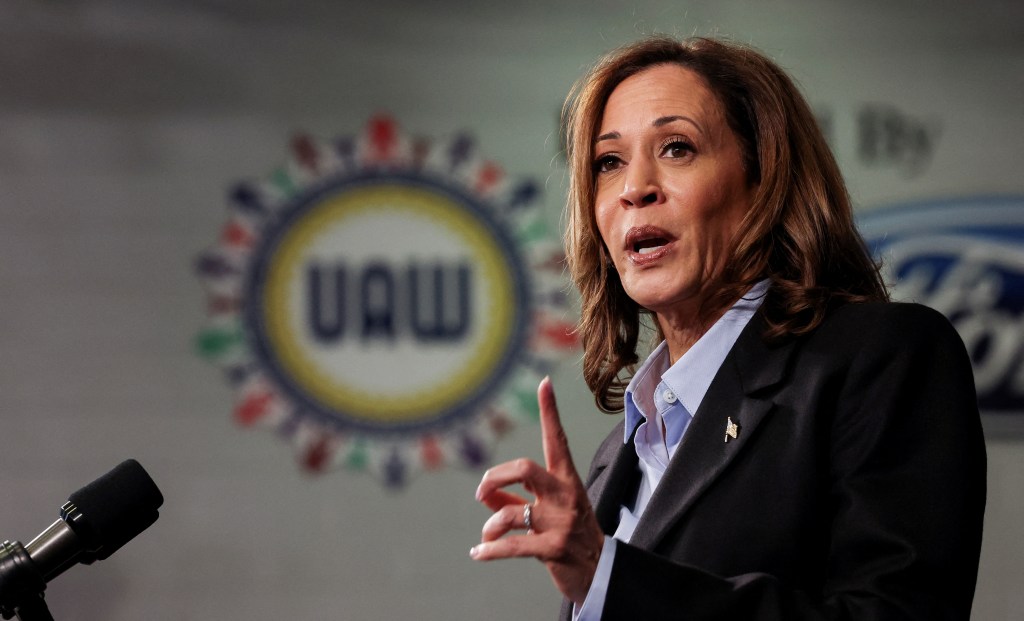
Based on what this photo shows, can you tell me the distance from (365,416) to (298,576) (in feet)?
1.74

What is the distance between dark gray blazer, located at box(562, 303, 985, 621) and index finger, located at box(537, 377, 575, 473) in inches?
4.0

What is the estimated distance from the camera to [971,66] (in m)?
3.59

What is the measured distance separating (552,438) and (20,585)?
517 mm

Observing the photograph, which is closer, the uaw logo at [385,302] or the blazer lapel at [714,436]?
the blazer lapel at [714,436]

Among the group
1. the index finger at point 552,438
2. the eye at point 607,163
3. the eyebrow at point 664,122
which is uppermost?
the eyebrow at point 664,122

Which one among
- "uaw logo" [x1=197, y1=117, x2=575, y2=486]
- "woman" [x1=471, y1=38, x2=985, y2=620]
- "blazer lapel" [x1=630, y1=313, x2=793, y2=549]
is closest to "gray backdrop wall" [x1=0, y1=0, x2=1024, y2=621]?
A: "uaw logo" [x1=197, y1=117, x2=575, y2=486]

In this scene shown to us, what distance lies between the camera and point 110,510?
110 cm

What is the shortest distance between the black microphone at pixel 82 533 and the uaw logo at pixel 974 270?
2850 mm

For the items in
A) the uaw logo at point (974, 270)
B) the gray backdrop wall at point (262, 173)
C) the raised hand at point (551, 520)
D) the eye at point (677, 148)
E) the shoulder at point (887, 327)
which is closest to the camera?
the raised hand at point (551, 520)

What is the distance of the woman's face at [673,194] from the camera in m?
1.46

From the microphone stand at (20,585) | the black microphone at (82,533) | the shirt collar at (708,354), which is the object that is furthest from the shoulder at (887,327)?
the microphone stand at (20,585)

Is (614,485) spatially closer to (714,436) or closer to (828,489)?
(714,436)

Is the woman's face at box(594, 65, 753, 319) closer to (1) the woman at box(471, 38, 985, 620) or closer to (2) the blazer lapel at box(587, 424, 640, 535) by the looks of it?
(1) the woman at box(471, 38, 985, 620)

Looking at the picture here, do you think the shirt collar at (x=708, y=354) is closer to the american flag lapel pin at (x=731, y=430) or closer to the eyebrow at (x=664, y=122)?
the american flag lapel pin at (x=731, y=430)
